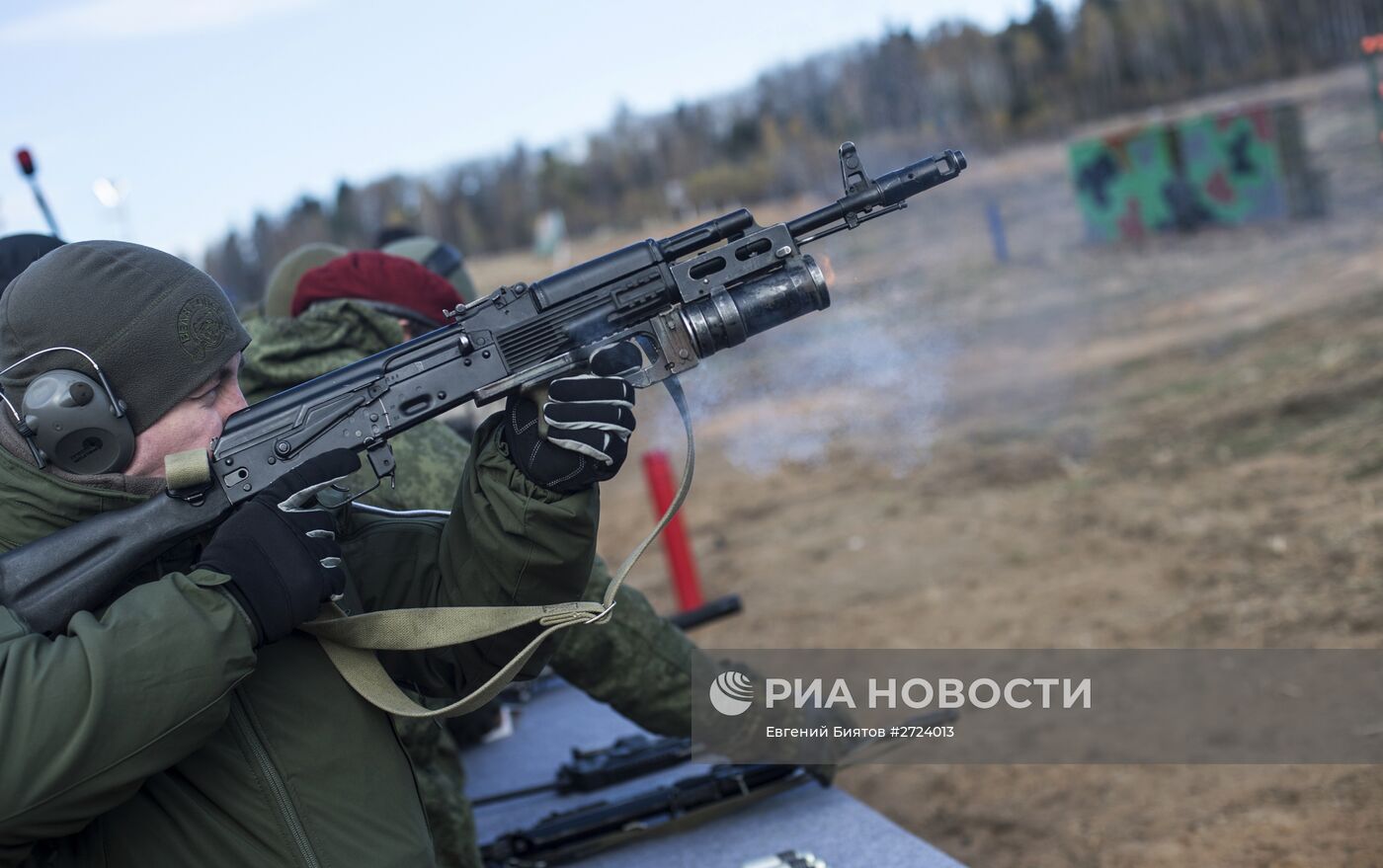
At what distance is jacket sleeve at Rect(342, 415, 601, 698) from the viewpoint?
91.3 inches

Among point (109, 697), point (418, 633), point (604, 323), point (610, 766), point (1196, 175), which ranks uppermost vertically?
point (604, 323)

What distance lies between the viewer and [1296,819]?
4.30 meters

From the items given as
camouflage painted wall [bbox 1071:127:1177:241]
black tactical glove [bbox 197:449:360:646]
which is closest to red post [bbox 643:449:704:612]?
black tactical glove [bbox 197:449:360:646]

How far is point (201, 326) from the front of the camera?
7.07 feet

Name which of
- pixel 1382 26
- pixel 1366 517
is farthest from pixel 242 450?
pixel 1382 26

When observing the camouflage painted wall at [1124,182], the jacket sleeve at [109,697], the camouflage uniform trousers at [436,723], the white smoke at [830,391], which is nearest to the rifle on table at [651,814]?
the camouflage uniform trousers at [436,723]

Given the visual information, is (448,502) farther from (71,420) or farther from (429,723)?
(71,420)

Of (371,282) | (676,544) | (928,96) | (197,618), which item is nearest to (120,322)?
(197,618)

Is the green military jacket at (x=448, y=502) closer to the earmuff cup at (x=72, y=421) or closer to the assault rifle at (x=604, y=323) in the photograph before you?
the assault rifle at (x=604, y=323)

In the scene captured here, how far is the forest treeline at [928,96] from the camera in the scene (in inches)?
1152

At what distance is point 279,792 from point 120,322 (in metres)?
0.85

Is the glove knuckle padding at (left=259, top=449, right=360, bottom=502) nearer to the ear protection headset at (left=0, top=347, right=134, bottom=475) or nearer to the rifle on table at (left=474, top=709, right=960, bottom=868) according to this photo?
the ear protection headset at (left=0, top=347, right=134, bottom=475)

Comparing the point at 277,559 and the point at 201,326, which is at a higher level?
the point at 201,326

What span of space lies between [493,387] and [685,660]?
1156 mm
